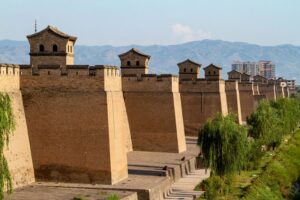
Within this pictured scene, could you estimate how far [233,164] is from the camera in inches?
982

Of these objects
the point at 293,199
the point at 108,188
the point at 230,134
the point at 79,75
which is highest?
the point at 79,75

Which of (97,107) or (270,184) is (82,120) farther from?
(270,184)

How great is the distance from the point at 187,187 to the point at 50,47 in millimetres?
9012

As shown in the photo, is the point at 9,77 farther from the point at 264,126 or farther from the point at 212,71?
the point at 212,71

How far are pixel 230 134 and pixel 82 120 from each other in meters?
6.43

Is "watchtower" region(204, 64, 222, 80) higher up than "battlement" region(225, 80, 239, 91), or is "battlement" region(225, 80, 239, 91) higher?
"watchtower" region(204, 64, 222, 80)

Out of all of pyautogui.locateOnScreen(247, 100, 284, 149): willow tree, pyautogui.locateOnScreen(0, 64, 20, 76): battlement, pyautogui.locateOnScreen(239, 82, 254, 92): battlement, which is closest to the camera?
pyautogui.locateOnScreen(0, 64, 20, 76): battlement

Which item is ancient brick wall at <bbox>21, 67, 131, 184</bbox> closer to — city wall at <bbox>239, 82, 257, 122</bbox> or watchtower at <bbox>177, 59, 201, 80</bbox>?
watchtower at <bbox>177, 59, 201, 80</bbox>

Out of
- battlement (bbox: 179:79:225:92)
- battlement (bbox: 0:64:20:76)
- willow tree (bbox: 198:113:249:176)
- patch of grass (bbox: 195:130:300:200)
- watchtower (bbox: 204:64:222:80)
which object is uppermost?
watchtower (bbox: 204:64:222:80)

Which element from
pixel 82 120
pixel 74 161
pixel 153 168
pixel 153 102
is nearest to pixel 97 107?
pixel 82 120

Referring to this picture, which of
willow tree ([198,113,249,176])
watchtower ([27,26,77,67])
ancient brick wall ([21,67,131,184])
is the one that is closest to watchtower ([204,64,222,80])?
willow tree ([198,113,249,176])

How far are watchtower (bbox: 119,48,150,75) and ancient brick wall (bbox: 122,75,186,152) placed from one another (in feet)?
5.97

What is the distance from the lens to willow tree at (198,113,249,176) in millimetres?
24845

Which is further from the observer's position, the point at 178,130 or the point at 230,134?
the point at 178,130
